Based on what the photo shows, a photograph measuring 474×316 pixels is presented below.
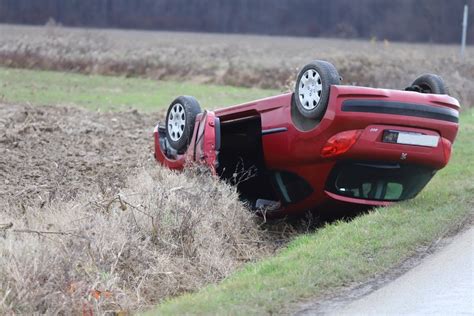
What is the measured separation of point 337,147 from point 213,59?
118 feet

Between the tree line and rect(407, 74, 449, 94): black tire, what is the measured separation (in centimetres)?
4610

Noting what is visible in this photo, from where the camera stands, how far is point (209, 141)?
12.3 m

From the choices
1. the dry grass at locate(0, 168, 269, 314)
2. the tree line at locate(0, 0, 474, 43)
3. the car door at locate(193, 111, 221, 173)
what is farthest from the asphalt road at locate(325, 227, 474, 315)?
the tree line at locate(0, 0, 474, 43)

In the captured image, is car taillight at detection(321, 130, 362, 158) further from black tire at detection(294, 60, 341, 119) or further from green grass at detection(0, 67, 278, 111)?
green grass at detection(0, 67, 278, 111)

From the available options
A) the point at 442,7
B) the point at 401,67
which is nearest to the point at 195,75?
the point at 401,67

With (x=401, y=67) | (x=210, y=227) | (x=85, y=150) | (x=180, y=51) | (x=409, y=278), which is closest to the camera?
(x=409, y=278)

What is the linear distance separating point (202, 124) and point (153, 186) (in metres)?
1.19

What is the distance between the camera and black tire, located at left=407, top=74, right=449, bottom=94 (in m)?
12.8

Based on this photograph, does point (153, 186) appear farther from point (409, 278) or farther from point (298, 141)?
point (409, 278)

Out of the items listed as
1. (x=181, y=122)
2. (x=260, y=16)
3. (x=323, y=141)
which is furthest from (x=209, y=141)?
(x=260, y=16)

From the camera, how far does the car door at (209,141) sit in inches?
483

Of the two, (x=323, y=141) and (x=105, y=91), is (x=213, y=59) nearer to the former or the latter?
(x=105, y=91)

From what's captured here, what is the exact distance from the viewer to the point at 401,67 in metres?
32.5

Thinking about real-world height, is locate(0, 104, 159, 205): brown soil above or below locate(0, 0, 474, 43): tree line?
below
